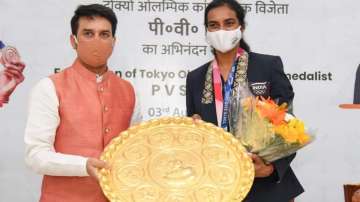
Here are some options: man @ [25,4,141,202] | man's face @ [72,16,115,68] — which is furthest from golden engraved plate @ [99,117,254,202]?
man's face @ [72,16,115,68]

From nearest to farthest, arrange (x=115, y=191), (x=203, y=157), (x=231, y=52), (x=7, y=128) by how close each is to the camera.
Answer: (x=115, y=191) → (x=203, y=157) → (x=231, y=52) → (x=7, y=128)

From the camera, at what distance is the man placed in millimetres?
2158


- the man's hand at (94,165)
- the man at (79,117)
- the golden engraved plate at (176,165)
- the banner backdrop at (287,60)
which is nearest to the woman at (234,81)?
the golden engraved plate at (176,165)

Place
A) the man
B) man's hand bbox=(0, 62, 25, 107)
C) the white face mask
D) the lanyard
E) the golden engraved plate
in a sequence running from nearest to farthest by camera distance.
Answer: the golden engraved plate, the man, the lanyard, the white face mask, man's hand bbox=(0, 62, 25, 107)

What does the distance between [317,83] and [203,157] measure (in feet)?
5.27

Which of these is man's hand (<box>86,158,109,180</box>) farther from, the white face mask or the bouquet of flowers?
the white face mask

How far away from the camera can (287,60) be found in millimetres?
3504

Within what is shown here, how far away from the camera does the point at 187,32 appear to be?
3.48 meters

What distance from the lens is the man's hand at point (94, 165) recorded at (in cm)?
204

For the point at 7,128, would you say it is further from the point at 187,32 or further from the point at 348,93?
the point at 348,93

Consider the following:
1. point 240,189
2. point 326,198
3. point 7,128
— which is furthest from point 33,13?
point 326,198

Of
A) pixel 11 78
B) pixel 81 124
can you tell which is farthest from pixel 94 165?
pixel 11 78

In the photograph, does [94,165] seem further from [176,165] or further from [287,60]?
[287,60]

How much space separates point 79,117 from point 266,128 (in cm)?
78
